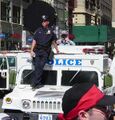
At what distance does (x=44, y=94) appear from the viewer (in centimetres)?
1055

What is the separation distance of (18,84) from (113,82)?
1904 mm

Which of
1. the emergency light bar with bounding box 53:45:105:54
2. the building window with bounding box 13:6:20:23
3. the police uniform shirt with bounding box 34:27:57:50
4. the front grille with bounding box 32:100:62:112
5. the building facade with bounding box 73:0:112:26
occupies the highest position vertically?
the building facade with bounding box 73:0:112:26

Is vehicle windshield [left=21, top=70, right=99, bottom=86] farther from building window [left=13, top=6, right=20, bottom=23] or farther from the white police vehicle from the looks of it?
building window [left=13, top=6, right=20, bottom=23]

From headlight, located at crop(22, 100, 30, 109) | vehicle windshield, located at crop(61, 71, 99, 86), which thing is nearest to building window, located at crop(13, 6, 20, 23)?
vehicle windshield, located at crop(61, 71, 99, 86)

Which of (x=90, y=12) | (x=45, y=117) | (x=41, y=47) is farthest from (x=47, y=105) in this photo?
(x=90, y=12)

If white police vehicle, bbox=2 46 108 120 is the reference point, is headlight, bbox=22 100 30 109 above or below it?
below

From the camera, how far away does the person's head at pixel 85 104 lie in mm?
3047

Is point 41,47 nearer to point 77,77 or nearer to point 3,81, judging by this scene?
point 77,77

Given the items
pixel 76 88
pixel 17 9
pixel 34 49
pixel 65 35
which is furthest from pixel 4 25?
pixel 76 88

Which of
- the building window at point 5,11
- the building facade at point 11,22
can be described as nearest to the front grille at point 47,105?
the building facade at point 11,22

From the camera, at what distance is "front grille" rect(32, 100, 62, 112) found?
1017cm

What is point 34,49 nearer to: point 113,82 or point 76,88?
point 113,82

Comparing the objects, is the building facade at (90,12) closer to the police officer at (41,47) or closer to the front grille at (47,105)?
the police officer at (41,47)

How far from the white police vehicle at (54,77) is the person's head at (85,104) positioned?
7.17 meters
